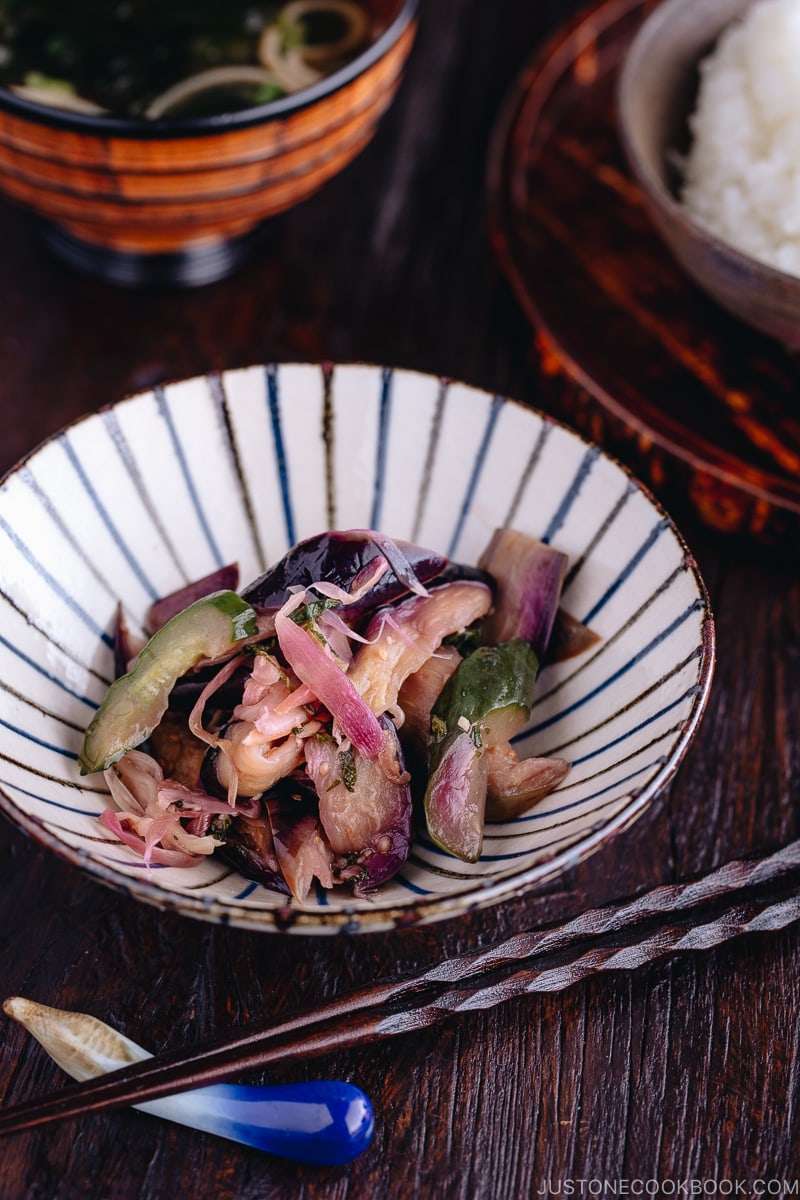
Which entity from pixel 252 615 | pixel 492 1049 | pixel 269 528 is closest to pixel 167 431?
pixel 269 528

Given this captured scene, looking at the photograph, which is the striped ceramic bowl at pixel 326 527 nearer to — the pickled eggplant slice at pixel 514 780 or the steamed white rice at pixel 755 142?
the pickled eggplant slice at pixel 514 780

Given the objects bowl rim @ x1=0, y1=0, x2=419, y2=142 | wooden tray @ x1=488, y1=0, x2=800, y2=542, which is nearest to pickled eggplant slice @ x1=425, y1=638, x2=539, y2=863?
wooden tray @ x1=488, y1=0, x2=800, y2=542

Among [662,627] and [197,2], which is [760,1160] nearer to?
[662,627]

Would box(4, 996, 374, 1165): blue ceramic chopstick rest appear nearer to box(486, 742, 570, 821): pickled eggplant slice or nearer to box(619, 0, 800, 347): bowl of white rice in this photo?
box(486, 742, 570, 821): pickled eggplant slice

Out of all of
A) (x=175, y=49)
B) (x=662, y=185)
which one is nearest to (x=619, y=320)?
(x=662, y=185)

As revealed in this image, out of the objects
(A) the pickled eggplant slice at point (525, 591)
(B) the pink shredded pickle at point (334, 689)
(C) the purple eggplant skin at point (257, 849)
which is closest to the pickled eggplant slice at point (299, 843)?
(C) the purple eggplant skin at point (257, 849)

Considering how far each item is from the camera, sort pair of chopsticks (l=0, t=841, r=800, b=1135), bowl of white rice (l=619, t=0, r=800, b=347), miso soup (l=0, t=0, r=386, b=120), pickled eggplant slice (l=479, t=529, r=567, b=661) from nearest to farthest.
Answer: pair of chopsticks (l=0, t=841, r=800, b=1135)
pickled eggplant slice (l=479, t=529, r=567, b=661)
bowl of white rice (l=619, t=0, r=800, b=347)
miso soup (l=0, t=0, r=386, b=120)
